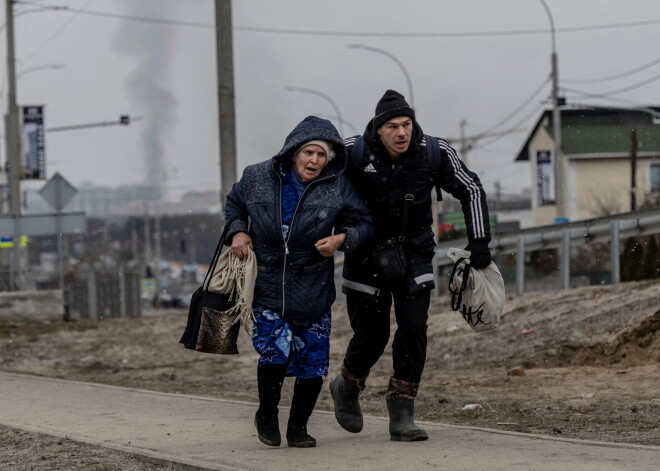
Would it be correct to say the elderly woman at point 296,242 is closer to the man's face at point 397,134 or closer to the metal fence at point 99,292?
the man's face at point 397,134

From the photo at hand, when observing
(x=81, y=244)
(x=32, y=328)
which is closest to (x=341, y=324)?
(x=32, y=328)

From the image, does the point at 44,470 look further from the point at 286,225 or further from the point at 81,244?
the point at 81,244

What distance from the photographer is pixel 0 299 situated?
2831cm

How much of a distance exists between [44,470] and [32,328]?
1689 centimetres

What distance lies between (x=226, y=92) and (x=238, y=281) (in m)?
8.84

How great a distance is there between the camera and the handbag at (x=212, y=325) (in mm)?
7320

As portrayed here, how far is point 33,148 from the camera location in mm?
42750

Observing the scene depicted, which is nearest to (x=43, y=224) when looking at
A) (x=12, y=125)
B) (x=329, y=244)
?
(x=12, y=125)

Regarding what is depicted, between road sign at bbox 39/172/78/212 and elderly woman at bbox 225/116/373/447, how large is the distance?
21.3 m

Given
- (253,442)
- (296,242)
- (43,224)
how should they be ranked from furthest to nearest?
(43,224)
(253,442)
(296,242)

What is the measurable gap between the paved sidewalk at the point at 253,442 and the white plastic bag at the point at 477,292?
64 centimetres

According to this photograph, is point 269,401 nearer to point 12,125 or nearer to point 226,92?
point 226,92

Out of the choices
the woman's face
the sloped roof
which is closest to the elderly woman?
the woman's face

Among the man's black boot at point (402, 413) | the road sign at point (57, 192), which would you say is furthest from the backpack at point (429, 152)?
the road sign at point (57, 192)
